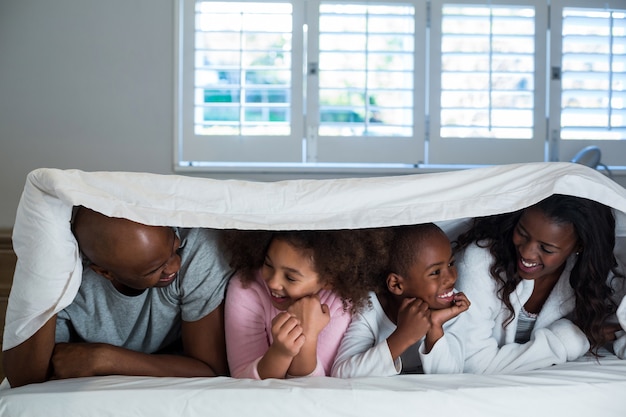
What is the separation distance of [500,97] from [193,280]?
1786 mm

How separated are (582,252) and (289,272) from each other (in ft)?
1.82

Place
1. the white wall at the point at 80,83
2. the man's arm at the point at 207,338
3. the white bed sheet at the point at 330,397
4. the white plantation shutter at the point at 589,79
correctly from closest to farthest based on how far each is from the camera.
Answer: the white bed sheet at the point at 330,397
the man's arm at the point at 207,338
the white wall at the point at 80,83
the white plantation shutter at the point at 589,79

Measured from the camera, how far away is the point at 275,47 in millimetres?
2570

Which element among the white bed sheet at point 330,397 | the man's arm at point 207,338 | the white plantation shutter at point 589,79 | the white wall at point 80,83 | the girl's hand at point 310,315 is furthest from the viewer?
the white plantation shutter at point 589,79

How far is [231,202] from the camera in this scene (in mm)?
1094

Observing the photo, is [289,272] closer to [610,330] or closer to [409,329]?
[409,329]

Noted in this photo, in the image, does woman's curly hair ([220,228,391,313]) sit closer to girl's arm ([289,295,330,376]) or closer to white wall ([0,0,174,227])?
girl's arm ([289,295,330,376])

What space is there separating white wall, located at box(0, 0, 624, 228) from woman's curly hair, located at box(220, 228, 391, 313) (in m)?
1.46

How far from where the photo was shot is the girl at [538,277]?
48.3 inches

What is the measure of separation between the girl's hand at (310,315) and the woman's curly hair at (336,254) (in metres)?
0.07

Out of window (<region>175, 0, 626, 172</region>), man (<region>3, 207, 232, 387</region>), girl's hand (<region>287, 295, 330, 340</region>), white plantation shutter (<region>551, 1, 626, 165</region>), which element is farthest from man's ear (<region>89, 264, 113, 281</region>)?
white plantation shutter (<region>551, 1, 626, 165</region>)

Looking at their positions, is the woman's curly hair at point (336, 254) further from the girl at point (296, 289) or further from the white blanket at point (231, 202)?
the white blanket at point (231, 202)

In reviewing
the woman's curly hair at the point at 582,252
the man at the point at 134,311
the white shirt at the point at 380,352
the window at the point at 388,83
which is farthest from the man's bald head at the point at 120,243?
the window at the point at 388,83

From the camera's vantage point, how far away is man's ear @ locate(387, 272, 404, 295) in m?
1.25
